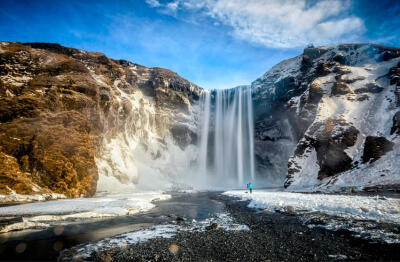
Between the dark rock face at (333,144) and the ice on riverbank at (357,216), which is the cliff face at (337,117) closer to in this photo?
the dark rock face at (333,144)

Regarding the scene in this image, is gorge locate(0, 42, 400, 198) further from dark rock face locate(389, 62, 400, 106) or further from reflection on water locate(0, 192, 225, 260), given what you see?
reflection on water locate(0, 192, 225, 260)

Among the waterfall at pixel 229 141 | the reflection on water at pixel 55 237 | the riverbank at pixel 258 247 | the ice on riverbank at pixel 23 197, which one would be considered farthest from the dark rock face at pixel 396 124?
the ice on riverbank at pixel 23 197

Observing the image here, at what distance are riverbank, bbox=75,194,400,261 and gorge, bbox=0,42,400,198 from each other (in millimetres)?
22496

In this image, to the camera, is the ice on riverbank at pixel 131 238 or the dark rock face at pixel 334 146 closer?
the ice on riverbank at pixel 131 238

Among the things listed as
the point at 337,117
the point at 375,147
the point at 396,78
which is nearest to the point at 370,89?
the point at 396,78

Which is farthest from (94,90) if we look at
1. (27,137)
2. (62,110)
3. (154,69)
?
(154,69)

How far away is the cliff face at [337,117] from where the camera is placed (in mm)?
31730

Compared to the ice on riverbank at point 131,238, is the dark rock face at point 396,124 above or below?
above

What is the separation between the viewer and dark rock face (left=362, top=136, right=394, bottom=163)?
30.7 metres

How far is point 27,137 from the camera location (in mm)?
28094

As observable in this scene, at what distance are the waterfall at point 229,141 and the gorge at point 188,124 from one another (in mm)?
346

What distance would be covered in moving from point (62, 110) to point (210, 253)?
118 ft

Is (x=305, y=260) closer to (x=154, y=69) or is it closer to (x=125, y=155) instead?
(x=125, y=155)

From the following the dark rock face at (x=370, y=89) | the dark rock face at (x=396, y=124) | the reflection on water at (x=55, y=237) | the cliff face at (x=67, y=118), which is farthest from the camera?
the dark rock face at (x=370, y=89)
